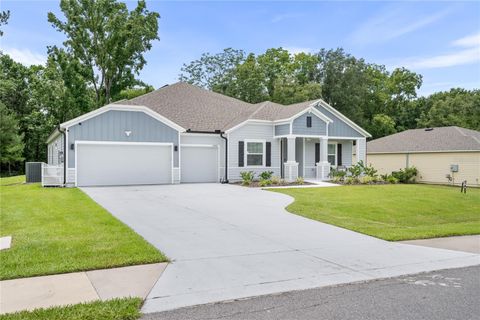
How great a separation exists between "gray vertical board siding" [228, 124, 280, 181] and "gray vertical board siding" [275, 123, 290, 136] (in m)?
0.33

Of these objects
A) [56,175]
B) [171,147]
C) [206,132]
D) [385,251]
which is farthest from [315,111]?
[385,251]

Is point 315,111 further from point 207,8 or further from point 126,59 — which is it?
point 126,59

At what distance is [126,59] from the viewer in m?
30.2

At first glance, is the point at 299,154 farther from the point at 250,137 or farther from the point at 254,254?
the point at 254,254

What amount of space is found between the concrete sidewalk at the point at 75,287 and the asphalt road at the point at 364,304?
0.88m

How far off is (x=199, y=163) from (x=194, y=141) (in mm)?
1232

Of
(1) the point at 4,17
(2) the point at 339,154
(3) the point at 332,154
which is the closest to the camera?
(1) the point at 4,17

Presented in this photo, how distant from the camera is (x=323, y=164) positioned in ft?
74.3

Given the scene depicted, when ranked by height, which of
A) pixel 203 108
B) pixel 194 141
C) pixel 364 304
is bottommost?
pixel 364 304

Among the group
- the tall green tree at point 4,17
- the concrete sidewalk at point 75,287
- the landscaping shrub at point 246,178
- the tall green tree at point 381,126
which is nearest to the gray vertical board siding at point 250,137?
the landscaping shrub at point 246,178

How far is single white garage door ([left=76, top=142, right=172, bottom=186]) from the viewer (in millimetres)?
17984

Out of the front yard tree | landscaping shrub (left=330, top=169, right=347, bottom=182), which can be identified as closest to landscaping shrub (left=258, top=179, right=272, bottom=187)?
landscaping shrub (left=330, top=169, right=347, bottom=182)

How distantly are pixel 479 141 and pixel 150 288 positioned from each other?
2595 cm

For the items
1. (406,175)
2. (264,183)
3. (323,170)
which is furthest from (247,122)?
(406,175)
